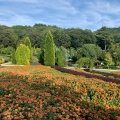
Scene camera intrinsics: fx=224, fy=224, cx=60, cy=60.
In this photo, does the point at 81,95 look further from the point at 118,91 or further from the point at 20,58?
the point at 20,58

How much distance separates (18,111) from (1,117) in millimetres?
334

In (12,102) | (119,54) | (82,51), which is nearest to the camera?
(12,102)

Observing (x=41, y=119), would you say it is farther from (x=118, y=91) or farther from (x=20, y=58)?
(x=20, y=58)

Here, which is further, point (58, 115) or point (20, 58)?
point (20, 58)

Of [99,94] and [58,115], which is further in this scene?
[99,94]

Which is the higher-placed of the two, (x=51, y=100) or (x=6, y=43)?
(x=6, y=43)

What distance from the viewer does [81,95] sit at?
19.6ft

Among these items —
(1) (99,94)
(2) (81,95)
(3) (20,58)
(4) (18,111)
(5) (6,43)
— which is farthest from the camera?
(5) (6,43)

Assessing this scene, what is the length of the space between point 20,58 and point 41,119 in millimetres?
25883

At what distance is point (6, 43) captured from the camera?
6538 centimetres

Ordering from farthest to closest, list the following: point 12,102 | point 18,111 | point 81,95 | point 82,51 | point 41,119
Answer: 1. point 82,51
2. point 81,95
3. point 12,102
4. point 18,111
5. point 41,119

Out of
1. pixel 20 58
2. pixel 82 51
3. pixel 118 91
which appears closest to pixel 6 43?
pixel 82 51

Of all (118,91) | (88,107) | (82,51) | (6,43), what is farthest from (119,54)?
(6,43)

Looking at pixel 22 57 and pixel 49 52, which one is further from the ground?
pixel 49 52
